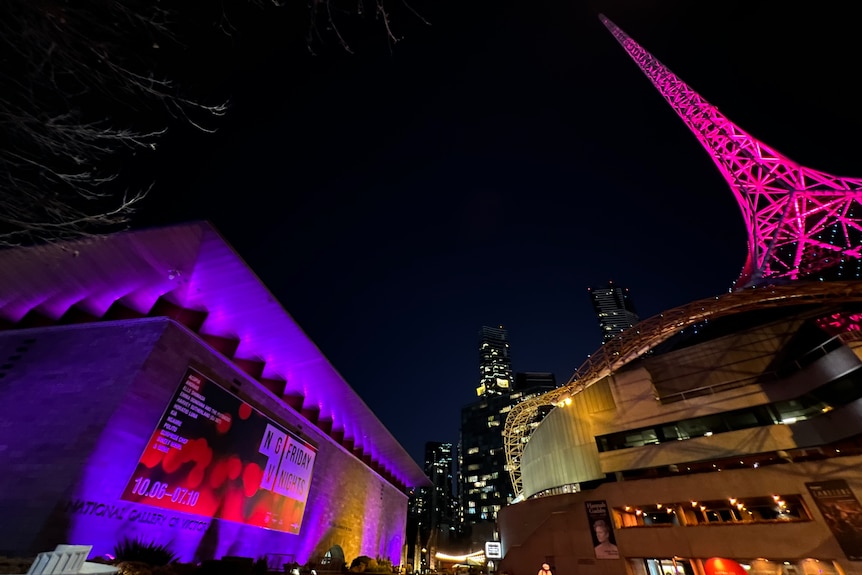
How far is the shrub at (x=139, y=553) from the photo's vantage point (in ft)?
33.5

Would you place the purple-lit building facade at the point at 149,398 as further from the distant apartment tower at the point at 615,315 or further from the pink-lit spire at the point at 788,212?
the distant apartment tower at the point at 615,315

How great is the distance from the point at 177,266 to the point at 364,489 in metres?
22.7

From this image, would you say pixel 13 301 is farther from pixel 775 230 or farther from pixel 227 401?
pixel 775 230

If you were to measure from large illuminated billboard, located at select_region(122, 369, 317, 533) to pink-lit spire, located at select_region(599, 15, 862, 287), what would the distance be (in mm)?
31802

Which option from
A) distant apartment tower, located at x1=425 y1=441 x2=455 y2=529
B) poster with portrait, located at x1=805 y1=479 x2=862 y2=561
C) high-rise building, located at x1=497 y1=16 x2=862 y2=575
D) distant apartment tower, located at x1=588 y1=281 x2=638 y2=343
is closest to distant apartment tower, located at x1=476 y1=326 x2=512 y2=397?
distant apartment tower, located at x1=425 y1=441 x2=455 y2=529

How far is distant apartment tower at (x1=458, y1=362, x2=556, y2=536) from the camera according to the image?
84.4 metres

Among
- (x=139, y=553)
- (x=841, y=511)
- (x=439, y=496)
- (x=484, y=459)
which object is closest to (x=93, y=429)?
(x=139, y=553)

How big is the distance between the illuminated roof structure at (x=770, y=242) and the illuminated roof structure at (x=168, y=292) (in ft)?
61.2

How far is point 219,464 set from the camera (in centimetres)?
1426

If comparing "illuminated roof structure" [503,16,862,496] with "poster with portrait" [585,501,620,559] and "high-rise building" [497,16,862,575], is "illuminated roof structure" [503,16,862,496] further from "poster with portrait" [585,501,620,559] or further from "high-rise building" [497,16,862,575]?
"poster with portrait" [585,501,620,559]

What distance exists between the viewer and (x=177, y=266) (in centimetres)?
1263

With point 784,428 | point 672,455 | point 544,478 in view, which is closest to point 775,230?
A: point 784,428

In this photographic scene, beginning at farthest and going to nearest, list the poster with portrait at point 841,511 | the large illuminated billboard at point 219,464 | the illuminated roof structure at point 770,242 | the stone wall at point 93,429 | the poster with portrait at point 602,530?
the illuminated roof structure at point 770,242 → the poster with portrait at point 602,530 → the poster with portrait at point 841,511 → the large illuminated billboard at point 219,464 → the stone wall at point 93,429

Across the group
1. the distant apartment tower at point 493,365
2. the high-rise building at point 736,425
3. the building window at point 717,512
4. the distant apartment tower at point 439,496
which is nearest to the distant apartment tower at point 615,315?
the distant apartment tower at point 493,365
